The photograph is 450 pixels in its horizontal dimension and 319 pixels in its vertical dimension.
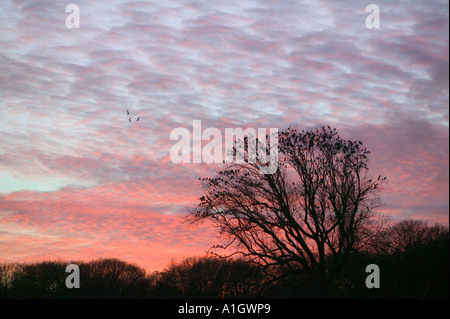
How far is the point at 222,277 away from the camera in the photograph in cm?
6012

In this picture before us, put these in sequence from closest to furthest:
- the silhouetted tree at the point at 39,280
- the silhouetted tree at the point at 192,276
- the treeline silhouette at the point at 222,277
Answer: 1. the treeline silhouette at the point at 222,277
2. the silhouetted tree at the point at 192,276
3. the silhouetted tree at the point at 39,280

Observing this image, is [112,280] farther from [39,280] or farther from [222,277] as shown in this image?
[222,277]

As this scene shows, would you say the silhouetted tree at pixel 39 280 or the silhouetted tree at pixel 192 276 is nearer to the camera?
the silhouetted tree at pixel 192 276

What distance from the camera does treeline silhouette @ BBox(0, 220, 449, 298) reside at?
32.0 meters

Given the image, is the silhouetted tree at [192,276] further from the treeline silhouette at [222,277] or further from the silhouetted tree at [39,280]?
the silhouetted tree at [39,280]

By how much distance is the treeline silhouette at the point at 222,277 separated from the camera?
105 feet

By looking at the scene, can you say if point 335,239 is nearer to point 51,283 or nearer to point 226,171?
point 226,171

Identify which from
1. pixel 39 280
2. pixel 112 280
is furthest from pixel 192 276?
pixel 39 280

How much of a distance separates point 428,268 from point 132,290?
4834 cm

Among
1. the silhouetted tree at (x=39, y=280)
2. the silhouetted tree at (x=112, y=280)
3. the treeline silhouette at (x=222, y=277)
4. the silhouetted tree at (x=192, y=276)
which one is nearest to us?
the treeline silhouette at (x=222, y=277)

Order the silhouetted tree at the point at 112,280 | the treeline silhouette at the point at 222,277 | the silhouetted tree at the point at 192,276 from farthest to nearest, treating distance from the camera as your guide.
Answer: the silhouetted tree at the point at 112,280 < the silhouetted tree at the point at 192,276 < the treeline silhouette at the point at 222,277

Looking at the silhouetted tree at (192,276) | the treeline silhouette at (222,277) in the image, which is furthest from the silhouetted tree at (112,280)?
the silhouetted tree at (192,276)
